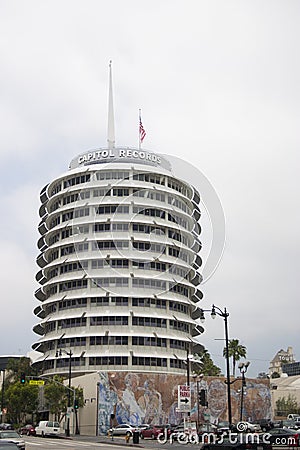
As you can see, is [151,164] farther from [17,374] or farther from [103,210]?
[17,374]

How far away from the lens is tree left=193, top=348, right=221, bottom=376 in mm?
103719

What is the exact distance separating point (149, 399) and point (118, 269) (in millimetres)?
21315

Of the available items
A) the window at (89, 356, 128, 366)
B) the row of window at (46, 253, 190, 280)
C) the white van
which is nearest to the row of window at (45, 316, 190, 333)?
the window at (89, 356, 128, 366)

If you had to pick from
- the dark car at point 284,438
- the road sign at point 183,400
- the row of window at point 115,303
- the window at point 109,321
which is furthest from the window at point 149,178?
the road sign at point 183,400

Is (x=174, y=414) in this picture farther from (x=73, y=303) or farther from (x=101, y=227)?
(x=101, y=227)

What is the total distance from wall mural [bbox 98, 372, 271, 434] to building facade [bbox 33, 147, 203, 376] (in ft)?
24.7

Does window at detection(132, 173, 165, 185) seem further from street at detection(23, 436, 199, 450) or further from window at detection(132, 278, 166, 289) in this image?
street at detection(23, 436, 199, 450)

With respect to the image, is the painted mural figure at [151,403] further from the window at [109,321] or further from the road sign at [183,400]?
the road sign at [183,400]

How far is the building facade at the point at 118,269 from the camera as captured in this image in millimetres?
89375

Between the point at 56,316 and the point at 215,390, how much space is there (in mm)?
26697

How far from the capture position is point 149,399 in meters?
78.8

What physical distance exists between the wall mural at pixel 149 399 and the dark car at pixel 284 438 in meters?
37.1

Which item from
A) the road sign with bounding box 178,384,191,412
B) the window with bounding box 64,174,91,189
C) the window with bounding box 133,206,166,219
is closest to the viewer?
the road sign with bounding box 178,384,191,412

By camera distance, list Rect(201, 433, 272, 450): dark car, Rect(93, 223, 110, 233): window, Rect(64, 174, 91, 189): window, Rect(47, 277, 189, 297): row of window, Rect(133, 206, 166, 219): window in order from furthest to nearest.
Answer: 1. Rect(64, 174, 91, 189): window
2. Rect(133, 206, 166, 219): window
3. Rect(93, 223, 110, 233): window
4. Rect(47, 277, 189, 297): row of window
5. Rect(201, 433, 272, 450): dark car
